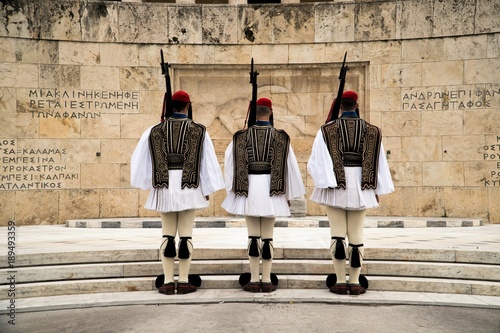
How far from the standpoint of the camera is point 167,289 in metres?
7.37

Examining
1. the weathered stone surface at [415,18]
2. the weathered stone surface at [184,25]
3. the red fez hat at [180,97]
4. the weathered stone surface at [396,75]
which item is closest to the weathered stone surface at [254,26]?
the weathered stone surface at [184,25]

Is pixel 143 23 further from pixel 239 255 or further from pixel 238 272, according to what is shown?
pixel 238 272

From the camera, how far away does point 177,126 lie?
24.7ft

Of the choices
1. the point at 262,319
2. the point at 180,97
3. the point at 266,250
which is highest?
the point at 180,97

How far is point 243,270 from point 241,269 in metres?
0.03

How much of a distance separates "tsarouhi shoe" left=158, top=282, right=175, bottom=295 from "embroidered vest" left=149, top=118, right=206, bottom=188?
3.94ft

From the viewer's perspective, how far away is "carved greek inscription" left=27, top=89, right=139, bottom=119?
1456cm

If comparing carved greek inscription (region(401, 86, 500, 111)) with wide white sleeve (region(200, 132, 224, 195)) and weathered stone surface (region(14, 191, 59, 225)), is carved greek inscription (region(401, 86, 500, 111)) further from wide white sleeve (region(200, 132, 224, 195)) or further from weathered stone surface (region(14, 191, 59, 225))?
weathered stone surface (region(14, 191, 59, 225))

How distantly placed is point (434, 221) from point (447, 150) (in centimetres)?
225

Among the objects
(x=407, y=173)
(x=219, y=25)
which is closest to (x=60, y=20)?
(x=219, y=25)

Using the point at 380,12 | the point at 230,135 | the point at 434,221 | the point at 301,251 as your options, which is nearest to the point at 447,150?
the point at 434,221

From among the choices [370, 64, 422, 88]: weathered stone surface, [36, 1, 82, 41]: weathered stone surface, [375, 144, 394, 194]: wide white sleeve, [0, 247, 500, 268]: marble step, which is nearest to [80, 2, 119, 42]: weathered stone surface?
[36, 1, 82, 41]: weathered stone surface

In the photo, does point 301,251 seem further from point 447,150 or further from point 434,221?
point 447,150

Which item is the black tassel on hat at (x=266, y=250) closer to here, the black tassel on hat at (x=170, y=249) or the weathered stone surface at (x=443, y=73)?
the black tassel on hat at (x=170, y=249)
